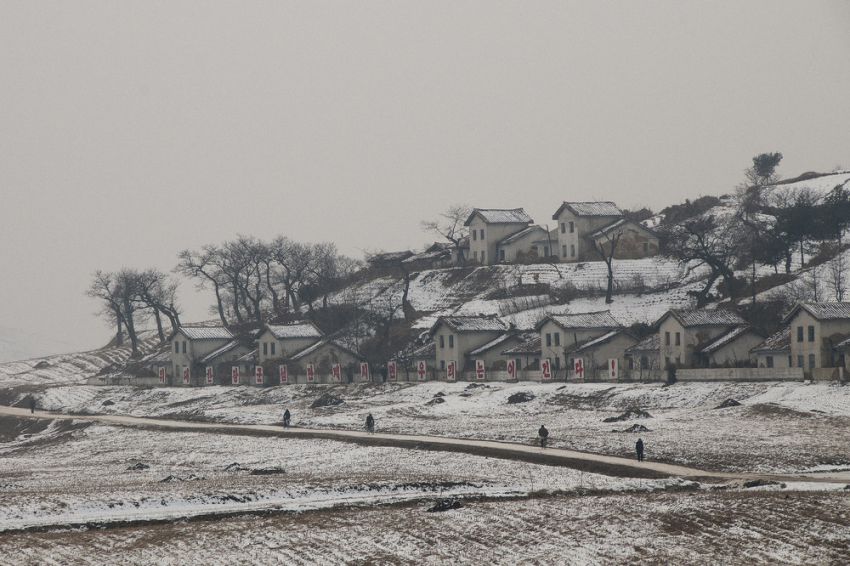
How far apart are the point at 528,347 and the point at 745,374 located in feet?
102

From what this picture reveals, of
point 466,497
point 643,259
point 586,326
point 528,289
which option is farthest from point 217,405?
point 466,497

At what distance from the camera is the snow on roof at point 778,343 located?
3450 inches

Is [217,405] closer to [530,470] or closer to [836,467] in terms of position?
[530,470]

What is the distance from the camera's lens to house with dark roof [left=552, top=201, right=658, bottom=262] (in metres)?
150

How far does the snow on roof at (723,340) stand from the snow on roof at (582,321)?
1381 cm

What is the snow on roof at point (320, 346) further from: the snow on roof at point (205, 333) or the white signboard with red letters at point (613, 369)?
the white signboard with red letters at point (613, 369)

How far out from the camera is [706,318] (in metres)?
98.2

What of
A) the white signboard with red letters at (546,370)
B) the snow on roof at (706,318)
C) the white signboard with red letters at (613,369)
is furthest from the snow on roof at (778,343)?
the white signboard with red letters at (546,370)

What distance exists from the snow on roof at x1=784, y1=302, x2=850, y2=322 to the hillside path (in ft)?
90.5

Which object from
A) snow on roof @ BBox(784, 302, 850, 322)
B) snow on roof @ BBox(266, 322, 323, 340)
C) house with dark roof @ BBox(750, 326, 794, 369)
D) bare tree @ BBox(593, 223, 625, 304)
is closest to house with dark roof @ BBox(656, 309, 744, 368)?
house with dark roof @ BBox(750, 326, 794, 369)

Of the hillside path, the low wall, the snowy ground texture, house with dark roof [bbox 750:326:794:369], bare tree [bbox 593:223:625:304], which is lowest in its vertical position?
the hillside path

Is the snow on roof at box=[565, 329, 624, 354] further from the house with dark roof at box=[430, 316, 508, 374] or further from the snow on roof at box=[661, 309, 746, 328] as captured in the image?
the house with dark roof at box=[430, 316, 508, 374]

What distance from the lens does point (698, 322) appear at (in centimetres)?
9731

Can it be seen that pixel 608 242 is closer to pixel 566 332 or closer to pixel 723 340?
pixel 566 332
